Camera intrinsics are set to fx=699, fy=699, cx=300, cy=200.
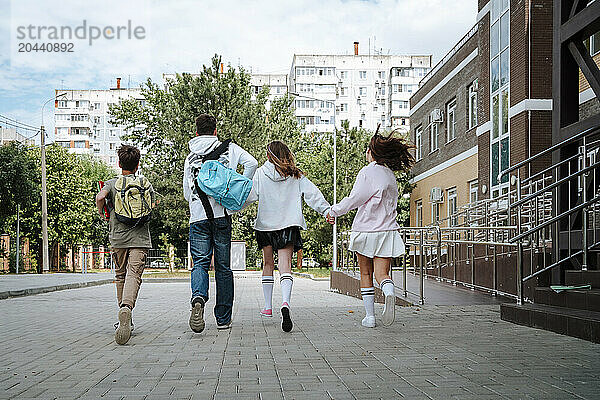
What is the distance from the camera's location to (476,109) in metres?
26.0

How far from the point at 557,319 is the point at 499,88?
1569 centimetres

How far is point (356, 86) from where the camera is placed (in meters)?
98.2

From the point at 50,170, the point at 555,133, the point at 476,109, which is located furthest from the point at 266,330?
the point at 50,170

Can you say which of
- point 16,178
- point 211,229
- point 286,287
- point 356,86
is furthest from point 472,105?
point 356,86

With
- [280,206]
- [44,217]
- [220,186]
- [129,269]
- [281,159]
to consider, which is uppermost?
[281,159]

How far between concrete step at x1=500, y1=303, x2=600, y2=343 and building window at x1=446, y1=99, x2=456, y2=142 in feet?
73.9

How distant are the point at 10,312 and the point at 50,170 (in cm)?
4182

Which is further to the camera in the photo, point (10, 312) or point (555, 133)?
point (10, 312)

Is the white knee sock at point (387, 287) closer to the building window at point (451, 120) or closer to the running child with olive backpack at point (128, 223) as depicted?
the running child with olive backpack at point (128, 223)

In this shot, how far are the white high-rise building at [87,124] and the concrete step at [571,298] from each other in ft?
353

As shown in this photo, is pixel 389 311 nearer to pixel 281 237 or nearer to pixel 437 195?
pixel 281 237

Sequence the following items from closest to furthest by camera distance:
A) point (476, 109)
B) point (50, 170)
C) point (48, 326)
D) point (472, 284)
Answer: point (48, 326), point (472, 284), point (476, 109), point (50, 170)

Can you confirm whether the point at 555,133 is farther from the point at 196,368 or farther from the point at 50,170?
the point at 50,170

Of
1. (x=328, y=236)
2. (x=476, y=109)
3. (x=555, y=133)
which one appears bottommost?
(x=328, y=236)
